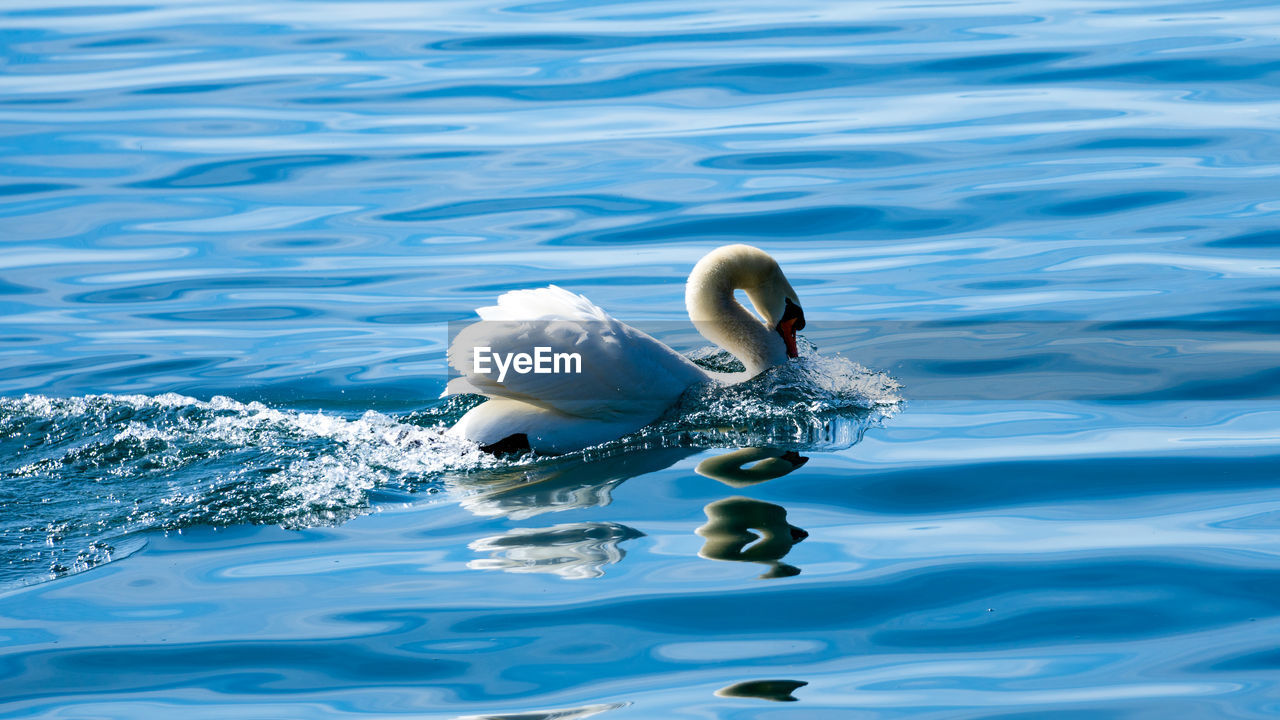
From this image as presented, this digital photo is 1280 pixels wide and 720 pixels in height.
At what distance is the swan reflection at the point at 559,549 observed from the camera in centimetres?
526

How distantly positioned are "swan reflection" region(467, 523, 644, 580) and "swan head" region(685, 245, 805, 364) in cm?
220

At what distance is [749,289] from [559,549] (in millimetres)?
2745

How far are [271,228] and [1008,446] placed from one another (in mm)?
6274

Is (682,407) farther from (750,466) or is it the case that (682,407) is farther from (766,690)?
(766,690)

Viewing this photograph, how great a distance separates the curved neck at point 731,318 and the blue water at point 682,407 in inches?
11.1

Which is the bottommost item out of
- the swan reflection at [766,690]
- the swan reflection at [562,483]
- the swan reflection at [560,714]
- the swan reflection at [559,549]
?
the swan reflection at [560,714]

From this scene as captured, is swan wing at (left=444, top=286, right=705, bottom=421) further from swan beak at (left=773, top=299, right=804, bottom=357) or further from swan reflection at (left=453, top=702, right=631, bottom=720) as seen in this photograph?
swan reflection at (left=453, top=702, right=631, bottom=720)

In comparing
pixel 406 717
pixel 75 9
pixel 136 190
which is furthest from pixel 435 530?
pixel 75 9

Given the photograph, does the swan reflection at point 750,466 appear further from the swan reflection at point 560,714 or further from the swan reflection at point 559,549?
the swan reflection at point 560,714

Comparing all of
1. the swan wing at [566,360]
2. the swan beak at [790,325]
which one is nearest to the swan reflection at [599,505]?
the swan wing at [566,360]

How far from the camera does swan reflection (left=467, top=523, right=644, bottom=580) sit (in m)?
5.26

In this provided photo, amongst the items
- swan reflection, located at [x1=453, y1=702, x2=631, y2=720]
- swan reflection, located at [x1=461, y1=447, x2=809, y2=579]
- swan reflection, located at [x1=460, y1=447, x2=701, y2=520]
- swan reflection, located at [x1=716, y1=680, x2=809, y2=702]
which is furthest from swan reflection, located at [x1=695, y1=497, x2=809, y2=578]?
swan reflection, located at [x1=453, y1=702, x2=631, y2=720]

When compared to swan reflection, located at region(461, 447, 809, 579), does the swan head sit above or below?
above

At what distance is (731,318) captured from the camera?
25.3 feet
